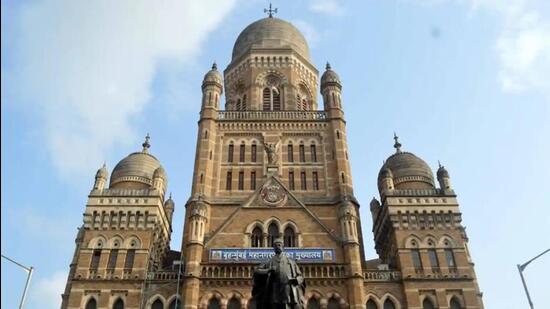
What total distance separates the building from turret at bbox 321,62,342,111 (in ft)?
0.35

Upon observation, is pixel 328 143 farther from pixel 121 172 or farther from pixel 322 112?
pixel 121 172

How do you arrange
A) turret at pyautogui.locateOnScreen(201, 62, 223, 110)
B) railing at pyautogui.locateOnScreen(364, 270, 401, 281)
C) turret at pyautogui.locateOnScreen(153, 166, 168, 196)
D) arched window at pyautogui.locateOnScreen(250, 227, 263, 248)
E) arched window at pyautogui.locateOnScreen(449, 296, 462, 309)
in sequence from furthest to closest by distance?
turret at pyautogui.locateOnScreen(201, 62, 223, 110), turret at pyautogui.locateOnScreen(153, 166, 168, 196), arched window at pyautogui.locateOnScreen(250, 227, 263, 248), railing at pyautogui.locateOnScreen(364, 270, 401, 281), arched window at pyautogui.locateOnScreen(449, 296, 462, 309)

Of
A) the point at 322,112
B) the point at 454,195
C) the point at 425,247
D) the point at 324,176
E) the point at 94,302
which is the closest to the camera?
the point at 94,302

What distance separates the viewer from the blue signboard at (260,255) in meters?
30.1

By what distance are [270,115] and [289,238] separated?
415 inches

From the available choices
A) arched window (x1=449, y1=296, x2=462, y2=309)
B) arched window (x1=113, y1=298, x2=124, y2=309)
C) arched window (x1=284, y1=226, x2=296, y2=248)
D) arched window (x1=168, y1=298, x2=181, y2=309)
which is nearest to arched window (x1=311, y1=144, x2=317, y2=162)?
arched window (x1=284, y1=226, x2=296, y2=248)

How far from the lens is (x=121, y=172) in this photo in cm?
3609

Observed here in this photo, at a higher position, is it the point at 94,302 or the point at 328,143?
the point at 328,143

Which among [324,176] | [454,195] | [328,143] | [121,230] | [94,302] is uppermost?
[328,143]

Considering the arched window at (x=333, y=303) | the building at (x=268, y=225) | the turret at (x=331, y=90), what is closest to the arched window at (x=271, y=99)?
the building at (x=268, y=225)

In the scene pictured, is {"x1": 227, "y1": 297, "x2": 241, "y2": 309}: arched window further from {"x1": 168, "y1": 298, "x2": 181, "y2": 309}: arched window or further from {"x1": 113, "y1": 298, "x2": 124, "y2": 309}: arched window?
{"x1": 113, "y1": 298, "x2": 124, "y2": 309}: arched window

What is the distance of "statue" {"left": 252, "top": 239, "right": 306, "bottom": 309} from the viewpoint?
508 inches

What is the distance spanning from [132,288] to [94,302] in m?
2.18

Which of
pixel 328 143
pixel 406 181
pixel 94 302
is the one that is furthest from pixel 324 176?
pixel 94 302
